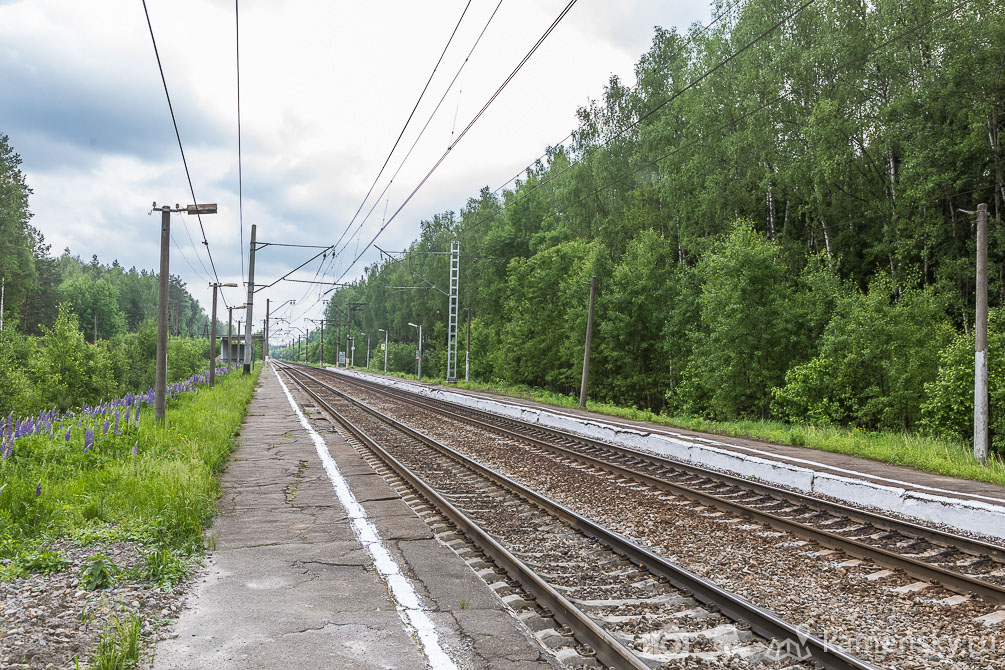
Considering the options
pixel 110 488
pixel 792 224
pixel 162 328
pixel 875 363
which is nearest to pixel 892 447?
pixel 875 363

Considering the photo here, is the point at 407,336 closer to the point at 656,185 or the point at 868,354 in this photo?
the point at 656,185

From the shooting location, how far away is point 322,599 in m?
5.41

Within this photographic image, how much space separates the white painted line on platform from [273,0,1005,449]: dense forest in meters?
13.6

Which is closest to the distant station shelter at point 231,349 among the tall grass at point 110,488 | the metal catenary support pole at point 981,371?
the tall grass at point 110,488

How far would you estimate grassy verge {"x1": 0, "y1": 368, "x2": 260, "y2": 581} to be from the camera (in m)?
6.68

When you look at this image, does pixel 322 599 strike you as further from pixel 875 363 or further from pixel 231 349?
pixel 231 349

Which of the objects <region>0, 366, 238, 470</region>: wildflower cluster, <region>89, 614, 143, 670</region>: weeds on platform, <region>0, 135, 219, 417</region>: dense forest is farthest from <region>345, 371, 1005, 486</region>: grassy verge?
<region>0, 135, 219, 417</region>: dense forest

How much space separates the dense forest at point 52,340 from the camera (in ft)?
133

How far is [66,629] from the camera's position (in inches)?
174

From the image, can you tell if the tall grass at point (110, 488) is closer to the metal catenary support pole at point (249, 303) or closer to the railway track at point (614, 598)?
the railway track at point (614, 598)

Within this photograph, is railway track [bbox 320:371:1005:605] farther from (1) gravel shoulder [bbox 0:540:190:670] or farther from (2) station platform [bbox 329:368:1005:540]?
(1) gravel shoulder [bbox 0:540:190:670]

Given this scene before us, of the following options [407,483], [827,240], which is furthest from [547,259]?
[407,483]

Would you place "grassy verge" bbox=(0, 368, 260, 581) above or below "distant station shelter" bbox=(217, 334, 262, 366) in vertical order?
below

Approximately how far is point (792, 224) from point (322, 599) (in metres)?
35.3
